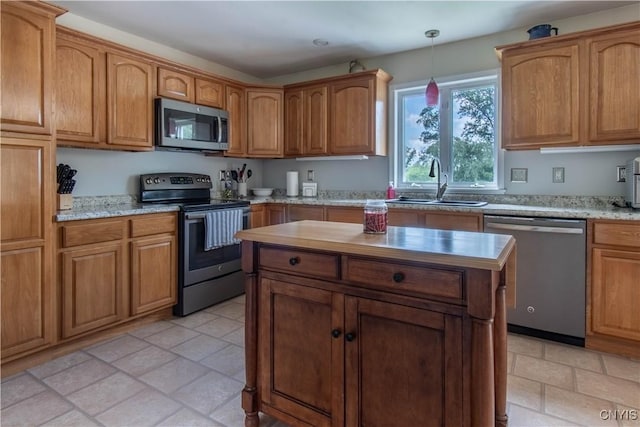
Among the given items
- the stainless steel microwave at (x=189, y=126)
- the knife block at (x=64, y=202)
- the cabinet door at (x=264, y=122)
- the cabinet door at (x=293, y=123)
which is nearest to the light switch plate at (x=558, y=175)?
the cabinet door at (x=293, y=123)

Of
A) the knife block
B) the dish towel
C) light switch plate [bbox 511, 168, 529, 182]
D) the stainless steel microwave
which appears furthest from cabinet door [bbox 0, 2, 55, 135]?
light switch plate [bbox 511, 168, 529, 182]

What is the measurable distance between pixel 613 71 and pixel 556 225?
46.6 inches

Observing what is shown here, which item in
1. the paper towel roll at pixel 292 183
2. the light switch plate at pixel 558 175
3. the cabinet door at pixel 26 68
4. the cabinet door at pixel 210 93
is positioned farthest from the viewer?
the paper towel roll at pixel 292 183

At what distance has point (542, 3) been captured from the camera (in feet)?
9.18

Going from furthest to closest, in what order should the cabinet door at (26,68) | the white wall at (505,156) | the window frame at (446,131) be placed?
the window frame at (446,131)
the white wall at (505,156)
the cabinet door at (26,68)

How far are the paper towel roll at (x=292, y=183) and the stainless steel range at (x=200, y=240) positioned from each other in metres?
0.82

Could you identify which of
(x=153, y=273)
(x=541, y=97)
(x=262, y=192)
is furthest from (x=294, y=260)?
(x=262, y=192)

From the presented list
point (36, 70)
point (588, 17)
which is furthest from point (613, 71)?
point (36, 70)

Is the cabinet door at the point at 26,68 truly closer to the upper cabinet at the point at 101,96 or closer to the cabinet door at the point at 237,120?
the upper cabinet at the point at 101,96

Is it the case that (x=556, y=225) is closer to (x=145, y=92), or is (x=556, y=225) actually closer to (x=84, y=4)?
(x=145, y=92)

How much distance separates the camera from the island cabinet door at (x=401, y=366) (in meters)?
1.24

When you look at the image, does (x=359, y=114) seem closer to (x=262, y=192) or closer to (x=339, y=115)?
(x=339, y=115)

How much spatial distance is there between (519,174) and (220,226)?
9.06 ft

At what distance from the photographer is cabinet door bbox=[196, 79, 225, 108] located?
146 inches
